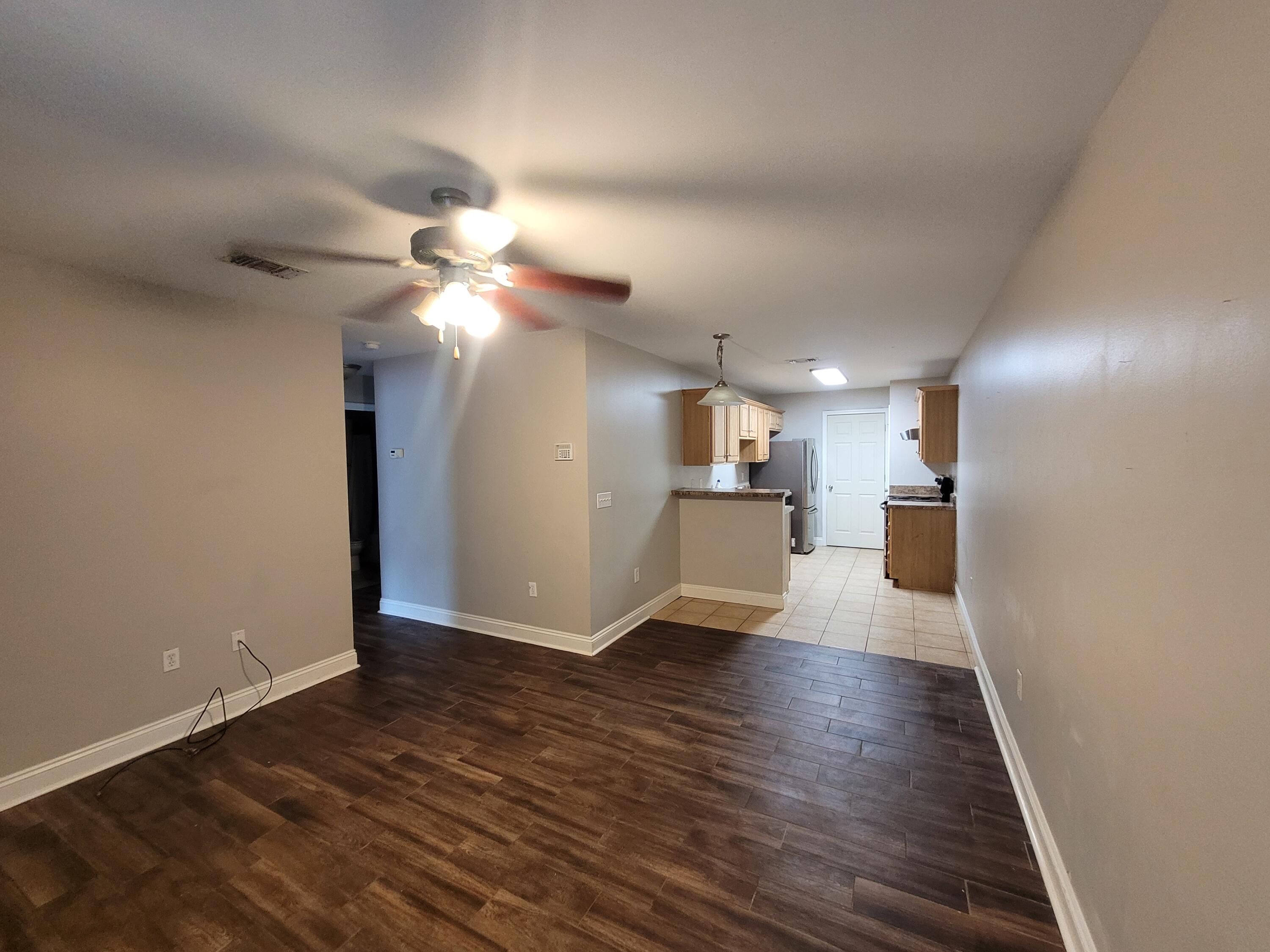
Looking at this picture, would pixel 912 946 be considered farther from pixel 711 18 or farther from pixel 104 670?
pixel 104 670

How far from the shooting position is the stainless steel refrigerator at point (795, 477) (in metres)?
7.39

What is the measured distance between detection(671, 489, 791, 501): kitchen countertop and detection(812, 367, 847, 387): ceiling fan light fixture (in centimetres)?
156

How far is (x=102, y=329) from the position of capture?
251 cm

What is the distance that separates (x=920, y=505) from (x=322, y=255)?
579 centimetres

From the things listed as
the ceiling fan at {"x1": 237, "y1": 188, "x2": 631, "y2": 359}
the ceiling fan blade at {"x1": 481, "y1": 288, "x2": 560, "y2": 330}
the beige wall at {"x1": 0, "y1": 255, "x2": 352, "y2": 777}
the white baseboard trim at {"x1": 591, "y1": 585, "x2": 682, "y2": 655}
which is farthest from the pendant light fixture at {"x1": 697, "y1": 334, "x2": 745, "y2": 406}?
the beige wall at {"x1": 0, "y1": 255, "x2": 352, "y2": 777}

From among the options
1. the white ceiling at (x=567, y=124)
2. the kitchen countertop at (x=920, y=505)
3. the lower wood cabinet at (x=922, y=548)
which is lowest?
the lower wood cabinet at (x=922, y=548)

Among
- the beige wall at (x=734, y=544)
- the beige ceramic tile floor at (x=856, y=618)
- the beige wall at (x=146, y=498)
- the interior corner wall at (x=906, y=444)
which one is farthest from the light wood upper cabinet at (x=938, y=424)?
the beige wall at (x=146, y=498)

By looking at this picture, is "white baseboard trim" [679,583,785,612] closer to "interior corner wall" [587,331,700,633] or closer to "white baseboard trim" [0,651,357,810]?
"interior corner wall" [587,331,700,633]

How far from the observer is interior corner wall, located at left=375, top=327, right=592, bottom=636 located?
3881 mm

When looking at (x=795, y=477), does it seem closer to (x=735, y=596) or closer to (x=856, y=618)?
(x=735, y=596)

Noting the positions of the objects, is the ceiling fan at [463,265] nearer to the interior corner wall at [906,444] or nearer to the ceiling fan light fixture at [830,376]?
the ceiling fan light fixture at [830,376]

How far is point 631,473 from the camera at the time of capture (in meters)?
4.43

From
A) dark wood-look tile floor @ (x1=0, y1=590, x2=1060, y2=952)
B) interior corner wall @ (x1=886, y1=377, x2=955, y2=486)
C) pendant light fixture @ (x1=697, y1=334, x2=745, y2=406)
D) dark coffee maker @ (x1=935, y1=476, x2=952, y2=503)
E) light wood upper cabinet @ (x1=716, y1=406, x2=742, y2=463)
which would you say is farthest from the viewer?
interior corner wall @ (x1=886, y1=377, x2=955, y2=486)

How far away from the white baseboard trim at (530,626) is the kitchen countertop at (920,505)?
9.08ft
